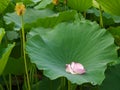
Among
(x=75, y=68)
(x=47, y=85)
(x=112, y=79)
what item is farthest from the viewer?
(x=47, y=85)

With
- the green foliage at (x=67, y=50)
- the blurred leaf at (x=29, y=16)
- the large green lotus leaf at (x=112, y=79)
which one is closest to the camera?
the green foliage at (x=67, y=50)

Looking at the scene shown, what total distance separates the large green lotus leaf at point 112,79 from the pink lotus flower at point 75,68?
0.50ft

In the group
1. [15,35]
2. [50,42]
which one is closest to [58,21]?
[50,42]

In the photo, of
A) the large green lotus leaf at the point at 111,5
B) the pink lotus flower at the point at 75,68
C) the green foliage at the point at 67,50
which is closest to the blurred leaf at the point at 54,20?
the green foliage at the point at 67,50

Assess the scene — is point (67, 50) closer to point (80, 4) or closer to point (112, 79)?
point (112, 79)

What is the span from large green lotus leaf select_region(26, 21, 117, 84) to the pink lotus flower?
1 centimetres

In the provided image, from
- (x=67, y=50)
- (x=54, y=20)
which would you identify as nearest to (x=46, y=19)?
(x=54, y=20)

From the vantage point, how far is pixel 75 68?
1.01 meters

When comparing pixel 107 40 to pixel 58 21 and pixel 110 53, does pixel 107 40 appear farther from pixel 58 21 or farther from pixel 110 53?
pixel 58 21

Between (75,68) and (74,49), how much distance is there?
93 millimetres

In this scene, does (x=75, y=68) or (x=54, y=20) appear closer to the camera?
(x=75, y=68)

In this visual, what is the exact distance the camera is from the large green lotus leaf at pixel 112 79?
114 centimetres

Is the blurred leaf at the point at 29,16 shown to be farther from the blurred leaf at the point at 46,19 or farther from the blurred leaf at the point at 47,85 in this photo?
the blurred leaf at the point at 47,85

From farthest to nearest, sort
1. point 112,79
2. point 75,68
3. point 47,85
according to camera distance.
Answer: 1. point 47,85
2. point 112,79
3. point 75,68
